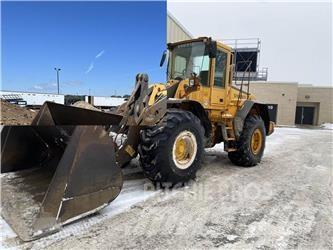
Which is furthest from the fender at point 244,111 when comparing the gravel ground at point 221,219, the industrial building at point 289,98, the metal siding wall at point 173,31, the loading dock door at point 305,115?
the loading dock door at point 305,115

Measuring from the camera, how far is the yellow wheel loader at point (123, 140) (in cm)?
312

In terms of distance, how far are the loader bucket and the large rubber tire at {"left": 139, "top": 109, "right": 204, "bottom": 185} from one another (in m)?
0.56

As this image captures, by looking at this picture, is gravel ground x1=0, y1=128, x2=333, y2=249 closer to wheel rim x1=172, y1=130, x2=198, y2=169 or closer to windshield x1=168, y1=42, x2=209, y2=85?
wheel rim x1=172, y1=130, x2=198, y2=169

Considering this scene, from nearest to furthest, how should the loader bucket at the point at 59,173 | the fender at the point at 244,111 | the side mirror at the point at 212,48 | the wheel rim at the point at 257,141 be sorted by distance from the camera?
the loader bucket at the point at 59,173 < the side mirror at the point at 212,48 < the fender at the point at 244,111 < the wheel rim at the point at 257,141

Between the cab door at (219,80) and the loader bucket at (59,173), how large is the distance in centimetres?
248

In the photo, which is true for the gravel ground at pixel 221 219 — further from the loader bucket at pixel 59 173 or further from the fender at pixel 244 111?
the fender at pixel 244 111

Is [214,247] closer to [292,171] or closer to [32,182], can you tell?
[32,182]

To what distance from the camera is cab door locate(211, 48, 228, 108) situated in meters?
5.65

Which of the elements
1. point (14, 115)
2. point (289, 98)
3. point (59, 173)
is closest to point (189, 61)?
point (14, 115)

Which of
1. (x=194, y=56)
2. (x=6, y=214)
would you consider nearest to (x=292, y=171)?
(x=194, y=56)

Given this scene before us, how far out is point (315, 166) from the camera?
688 centimetres

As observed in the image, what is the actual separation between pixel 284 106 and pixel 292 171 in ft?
71.6

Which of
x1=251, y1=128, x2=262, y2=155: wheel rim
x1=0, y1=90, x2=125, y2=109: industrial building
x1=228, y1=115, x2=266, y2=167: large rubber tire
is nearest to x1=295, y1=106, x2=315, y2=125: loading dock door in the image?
x1=0, y1=90, x2=125, y2=109: industrial building

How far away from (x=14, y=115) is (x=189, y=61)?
3.04 m
